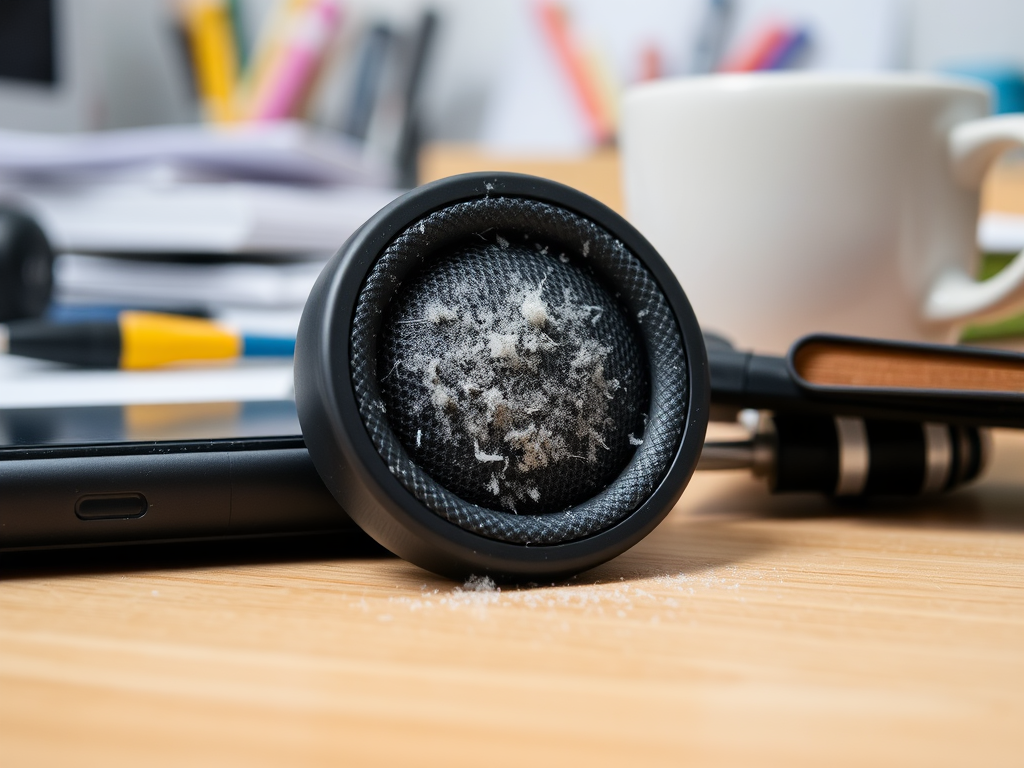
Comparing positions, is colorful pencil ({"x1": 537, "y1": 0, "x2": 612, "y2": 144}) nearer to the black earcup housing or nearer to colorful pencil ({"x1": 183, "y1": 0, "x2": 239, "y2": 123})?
colorful pencil ({"x1": 183, "y1": 0, "x2": 239, "y2": 123})

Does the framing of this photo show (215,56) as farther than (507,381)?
Yes

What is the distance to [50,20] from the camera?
53.4 inches

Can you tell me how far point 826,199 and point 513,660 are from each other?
38cm

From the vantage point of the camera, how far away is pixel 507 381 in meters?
0.32

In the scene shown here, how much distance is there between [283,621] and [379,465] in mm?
52

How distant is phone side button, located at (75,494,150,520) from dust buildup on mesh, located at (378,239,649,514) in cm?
9

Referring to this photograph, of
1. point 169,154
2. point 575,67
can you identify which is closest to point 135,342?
point 169,154

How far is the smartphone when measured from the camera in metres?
0.31

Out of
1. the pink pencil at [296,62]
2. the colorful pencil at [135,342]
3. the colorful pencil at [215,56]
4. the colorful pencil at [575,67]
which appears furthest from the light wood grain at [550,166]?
the colorful pencil at [135,342]

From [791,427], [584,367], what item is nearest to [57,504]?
[584,367]

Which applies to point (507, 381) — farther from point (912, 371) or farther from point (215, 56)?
point (215, 56)

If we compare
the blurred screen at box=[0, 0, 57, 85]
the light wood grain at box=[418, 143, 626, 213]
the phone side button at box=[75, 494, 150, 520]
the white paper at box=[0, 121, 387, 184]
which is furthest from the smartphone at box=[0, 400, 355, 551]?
the blurred screen at box=[0, 0, 57, 85]

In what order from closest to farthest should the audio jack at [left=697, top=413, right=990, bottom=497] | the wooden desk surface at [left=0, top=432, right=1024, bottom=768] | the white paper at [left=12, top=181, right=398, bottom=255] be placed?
the wooden desk surface at [left=0, top=432, right=1024, bottom=768]
the audio jack at [left=697, top=413, right=990, bottom=497]
the white paper at [left=12, top=181, right=398, bottom=255]

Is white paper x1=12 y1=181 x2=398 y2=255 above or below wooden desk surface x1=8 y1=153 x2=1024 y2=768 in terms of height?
above
